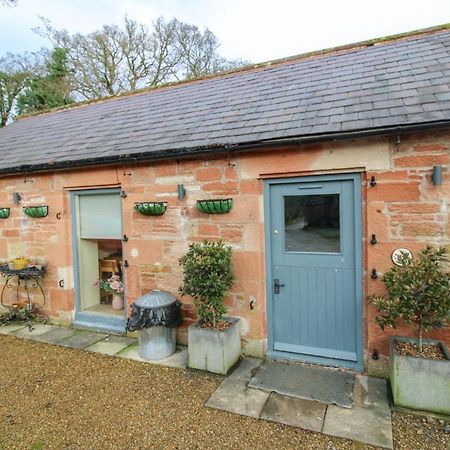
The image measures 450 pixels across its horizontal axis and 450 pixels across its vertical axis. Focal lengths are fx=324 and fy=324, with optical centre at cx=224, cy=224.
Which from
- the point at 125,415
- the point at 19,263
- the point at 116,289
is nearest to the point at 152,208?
the point at 116,289

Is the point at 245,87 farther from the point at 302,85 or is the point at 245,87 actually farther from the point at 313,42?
the point at 313,42

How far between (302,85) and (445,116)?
8.83 ft

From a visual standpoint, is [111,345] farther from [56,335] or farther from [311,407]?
[311,407]

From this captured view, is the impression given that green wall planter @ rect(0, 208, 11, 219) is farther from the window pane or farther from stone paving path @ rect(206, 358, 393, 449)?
stone paving path @ rect(206, 358, 393, 449)

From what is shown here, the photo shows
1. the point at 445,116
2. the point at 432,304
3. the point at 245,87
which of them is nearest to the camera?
the point at 432,304

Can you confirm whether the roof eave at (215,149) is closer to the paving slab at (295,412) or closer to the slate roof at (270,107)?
the slate roof at (270,107)

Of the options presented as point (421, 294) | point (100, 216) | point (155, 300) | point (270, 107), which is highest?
point (270, 107)

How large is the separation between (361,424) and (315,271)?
1786 mm

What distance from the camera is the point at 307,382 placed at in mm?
3943

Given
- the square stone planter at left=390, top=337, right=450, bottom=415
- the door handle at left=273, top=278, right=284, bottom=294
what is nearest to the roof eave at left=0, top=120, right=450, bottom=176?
the door handle at left=273, top=278, right=284, bottom=294

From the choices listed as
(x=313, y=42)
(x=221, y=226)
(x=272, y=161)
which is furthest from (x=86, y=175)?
(x=313, y=42)

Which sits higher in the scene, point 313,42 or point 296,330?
point 313,42

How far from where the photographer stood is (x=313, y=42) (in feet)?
52.8

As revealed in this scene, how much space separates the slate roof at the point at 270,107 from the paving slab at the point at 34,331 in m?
3.11
